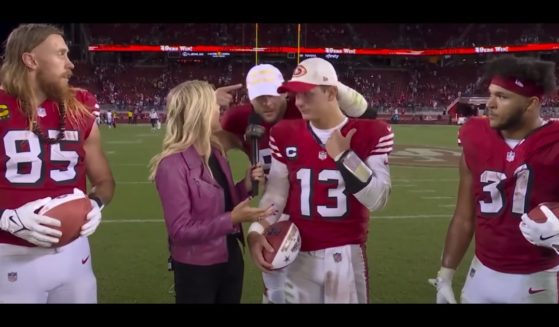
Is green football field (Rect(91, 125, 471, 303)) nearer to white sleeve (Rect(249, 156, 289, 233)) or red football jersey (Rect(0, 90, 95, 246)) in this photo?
white sleeve (Rect(249, 156, 289, 233))

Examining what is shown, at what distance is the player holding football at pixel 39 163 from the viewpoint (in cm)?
246

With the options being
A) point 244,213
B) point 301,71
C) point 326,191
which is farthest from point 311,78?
point 244,213

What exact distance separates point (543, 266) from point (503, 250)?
0.60ft

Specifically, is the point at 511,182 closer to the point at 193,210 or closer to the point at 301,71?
the point at 301,71

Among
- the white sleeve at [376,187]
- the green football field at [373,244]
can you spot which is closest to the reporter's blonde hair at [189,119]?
the white sleeve at [376,187]

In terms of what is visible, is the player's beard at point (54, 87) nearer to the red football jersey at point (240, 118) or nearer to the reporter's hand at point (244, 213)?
the reporter's hand at point (244, 213)

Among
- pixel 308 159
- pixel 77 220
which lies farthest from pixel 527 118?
Answer: pixel 77 220

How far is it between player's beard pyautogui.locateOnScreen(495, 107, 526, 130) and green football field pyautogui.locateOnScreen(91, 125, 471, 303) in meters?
2.10

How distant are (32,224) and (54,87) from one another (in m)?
0.68

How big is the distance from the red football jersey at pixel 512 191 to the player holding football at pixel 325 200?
46 cm

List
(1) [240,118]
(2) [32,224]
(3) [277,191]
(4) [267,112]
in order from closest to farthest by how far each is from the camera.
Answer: (2) [32,224] < (3) [277,191] < (4) [267,112] < (1) [240,118]

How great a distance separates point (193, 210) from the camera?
2588 mm

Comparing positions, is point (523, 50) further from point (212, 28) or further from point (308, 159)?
point (308, 159)

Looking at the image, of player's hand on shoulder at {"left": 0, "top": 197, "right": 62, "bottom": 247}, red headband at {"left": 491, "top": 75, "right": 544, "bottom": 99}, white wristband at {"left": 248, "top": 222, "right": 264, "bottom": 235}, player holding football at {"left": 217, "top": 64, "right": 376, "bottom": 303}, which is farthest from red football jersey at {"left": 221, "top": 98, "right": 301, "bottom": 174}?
player's hand on shoulder at {"left": 0, "top": 197, "right": 62, "bottom": 247}
